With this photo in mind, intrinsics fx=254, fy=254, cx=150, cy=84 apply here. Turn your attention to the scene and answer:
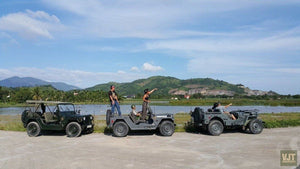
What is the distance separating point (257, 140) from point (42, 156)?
8.80m

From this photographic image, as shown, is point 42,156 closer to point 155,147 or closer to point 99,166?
point 99,166

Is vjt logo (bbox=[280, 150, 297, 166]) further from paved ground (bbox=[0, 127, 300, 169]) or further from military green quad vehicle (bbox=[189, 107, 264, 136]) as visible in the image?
military green quad vehicle (bbox=[189, 107, 264, 136])

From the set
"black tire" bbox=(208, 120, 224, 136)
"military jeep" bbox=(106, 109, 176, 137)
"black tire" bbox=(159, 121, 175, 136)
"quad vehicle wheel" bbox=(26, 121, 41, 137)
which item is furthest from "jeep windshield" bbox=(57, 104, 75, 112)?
"black tire" bbox=(208, 120, 224, 136)

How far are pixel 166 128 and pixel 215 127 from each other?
2492mm

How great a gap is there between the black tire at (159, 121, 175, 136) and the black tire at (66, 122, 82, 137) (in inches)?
160

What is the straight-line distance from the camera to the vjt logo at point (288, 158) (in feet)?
24.5

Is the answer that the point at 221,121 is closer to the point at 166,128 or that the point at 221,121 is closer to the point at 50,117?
the point at 166,128

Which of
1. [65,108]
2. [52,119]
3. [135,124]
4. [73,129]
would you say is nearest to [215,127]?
[135,124]

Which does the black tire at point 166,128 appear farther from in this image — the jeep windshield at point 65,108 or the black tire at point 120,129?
the jeep windshield at point 65,108

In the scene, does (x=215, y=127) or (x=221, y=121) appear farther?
(x=221, y=121)

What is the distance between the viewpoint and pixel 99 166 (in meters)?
7.39

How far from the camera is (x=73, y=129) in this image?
12.8 m

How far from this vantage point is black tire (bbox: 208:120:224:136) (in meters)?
12.8

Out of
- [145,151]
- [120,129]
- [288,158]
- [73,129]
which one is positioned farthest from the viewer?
[73,129]
